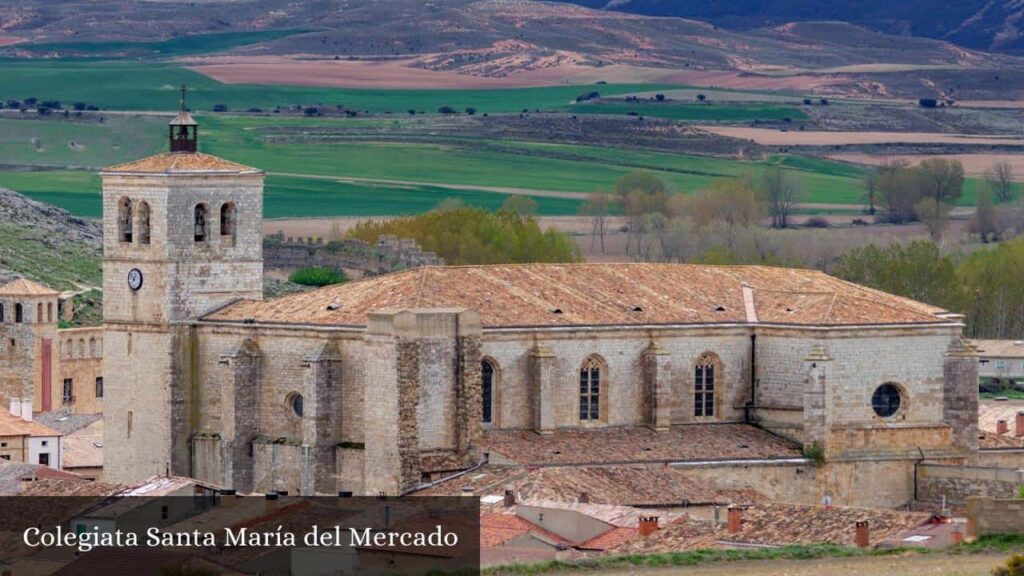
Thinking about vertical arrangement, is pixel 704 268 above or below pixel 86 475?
above

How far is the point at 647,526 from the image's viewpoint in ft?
221

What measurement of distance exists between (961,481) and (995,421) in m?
13.8

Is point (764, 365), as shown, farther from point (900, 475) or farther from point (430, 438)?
point (430, 438)

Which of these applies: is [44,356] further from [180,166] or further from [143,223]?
[180,166]

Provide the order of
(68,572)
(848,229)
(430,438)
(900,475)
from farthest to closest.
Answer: (848,229) < (900,475) < (430,438) < (68,572)

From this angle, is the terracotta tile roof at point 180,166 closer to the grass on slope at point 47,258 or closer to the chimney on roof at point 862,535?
the chimney on roof at point 862,535

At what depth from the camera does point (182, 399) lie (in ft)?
274

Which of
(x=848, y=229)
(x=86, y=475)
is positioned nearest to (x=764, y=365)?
(x=86, y=475)

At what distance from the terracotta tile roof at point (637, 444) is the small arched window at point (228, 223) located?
867 centimetres

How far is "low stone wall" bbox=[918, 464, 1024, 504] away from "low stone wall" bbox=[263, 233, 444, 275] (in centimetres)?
4400

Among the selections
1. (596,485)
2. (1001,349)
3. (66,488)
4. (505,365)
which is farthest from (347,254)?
(596,485)

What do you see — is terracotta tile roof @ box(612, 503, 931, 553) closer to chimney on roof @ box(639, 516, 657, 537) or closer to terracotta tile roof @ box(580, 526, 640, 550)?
chimney on roof @ box(639, 516, 657, 537)

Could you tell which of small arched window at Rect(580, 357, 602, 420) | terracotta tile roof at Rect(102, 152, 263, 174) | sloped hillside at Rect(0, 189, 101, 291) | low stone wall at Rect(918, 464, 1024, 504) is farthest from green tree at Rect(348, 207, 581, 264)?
low stone wall at Rect(918, 464, 1024, 504)

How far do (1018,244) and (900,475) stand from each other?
5229cm
